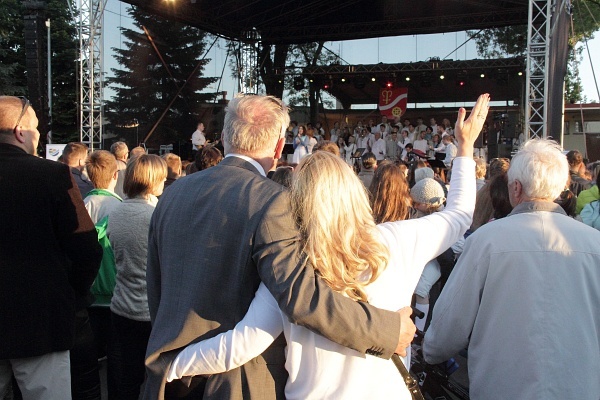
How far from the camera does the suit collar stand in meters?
1.77

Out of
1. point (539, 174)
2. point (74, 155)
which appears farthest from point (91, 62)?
point (539, 174)

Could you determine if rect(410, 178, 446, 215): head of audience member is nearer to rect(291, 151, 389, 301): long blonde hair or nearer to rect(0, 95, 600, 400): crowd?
rect(0, 95, 600, 400): crowd

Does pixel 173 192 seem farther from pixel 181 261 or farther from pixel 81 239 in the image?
→ pixel 81 239

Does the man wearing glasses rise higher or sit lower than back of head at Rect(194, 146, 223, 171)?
lower

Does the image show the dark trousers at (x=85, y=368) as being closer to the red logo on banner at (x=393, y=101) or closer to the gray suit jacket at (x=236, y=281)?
the gray suit jacket at (x=236, y=281)

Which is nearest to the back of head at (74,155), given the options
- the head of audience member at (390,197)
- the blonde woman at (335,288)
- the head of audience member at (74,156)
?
the head of audience member at (74,156)

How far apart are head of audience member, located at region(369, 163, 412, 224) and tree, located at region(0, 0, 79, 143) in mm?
18361

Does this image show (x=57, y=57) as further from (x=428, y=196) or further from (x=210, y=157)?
→ (x=428, y=196)

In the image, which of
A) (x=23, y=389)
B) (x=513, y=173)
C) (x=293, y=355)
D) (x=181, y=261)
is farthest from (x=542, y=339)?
(x=23, y=389)

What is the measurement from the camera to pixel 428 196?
3459mm

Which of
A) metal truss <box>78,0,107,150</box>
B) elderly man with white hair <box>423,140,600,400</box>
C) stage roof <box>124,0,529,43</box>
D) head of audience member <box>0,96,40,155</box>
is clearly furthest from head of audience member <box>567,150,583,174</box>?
stage roof <box>124,0,529,43</box>

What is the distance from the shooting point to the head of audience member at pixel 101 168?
3.72m

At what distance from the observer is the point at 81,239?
251 centimetres

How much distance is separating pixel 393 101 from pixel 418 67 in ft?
11.7
